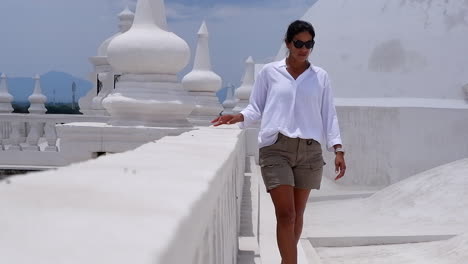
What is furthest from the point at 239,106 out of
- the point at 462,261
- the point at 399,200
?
the point at 462,261

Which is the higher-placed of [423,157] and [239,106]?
[239,106]

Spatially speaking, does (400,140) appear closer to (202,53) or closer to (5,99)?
(202,53)

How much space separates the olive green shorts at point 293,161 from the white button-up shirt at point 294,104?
0.04 meters

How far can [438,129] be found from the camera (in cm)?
1504

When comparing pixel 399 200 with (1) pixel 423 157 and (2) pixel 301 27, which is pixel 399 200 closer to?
(1) pixel 423 157

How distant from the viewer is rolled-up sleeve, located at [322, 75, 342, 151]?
11.7 ft

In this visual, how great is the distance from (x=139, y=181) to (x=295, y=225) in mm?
2175

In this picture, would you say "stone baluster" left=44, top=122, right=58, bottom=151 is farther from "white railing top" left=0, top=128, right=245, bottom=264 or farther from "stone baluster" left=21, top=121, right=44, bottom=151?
"white railing top" left=0, top=128, right=245, bottom=264

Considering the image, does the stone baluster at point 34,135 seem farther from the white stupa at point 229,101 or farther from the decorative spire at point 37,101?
the white stupa at point 229,101

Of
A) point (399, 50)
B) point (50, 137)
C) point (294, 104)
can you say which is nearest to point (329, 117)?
point (294, 104)

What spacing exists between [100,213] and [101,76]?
13.8 meters

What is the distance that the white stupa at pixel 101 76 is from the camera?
45.5ft

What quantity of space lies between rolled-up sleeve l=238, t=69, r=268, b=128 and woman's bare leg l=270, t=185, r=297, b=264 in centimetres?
44

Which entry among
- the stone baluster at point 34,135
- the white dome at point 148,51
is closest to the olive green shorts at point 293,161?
the white dome at point 148,51
